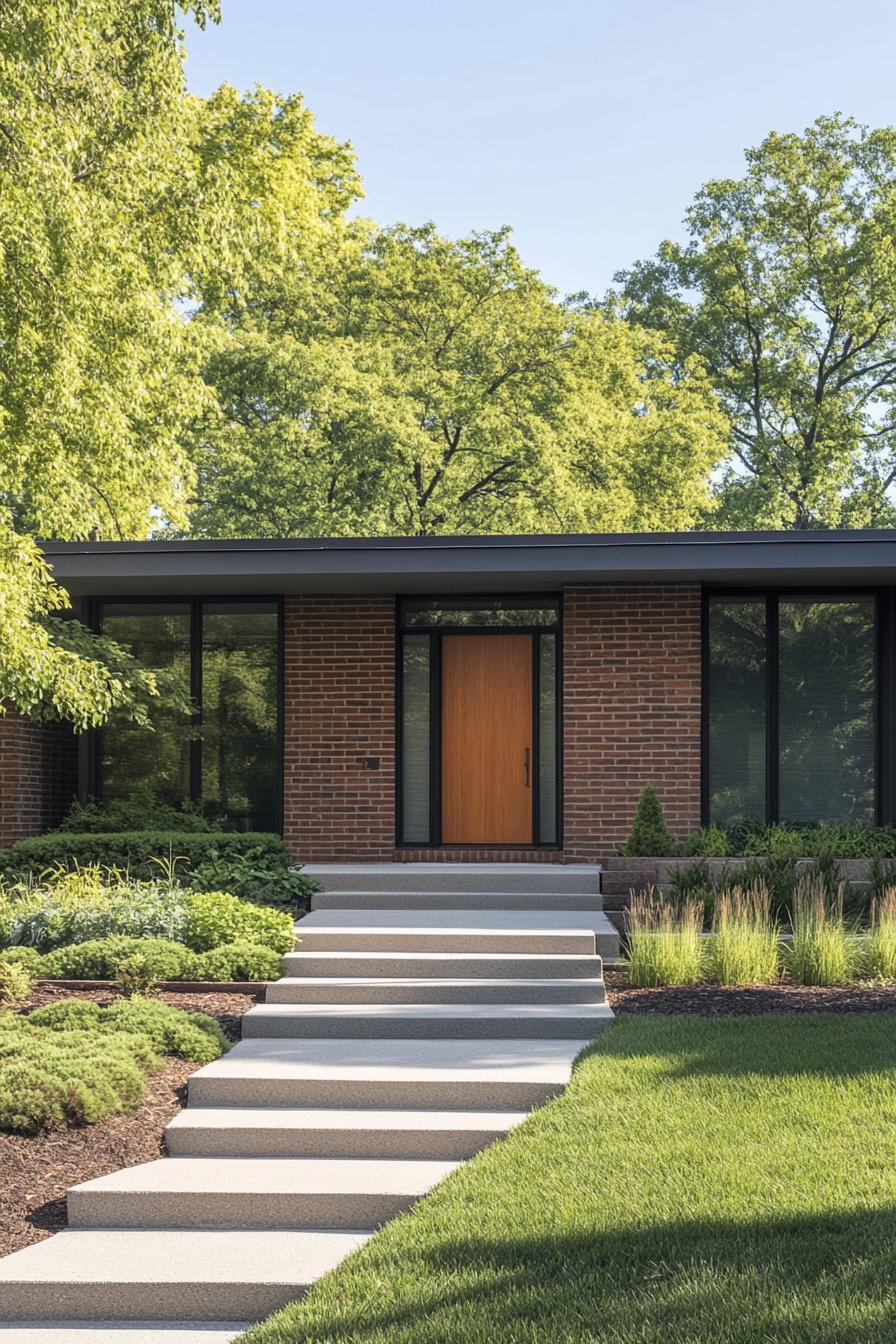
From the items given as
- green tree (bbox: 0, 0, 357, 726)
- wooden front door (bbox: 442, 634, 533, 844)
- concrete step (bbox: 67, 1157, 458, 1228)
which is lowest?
concrete step (bbox: 67, 1157, 458, 1228)

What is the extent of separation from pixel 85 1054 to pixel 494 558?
6.35m

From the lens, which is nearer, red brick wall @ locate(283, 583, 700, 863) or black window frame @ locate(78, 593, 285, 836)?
red brick wall @ locate(283, 583, 700, 863)

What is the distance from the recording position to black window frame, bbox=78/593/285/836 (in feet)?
46.4

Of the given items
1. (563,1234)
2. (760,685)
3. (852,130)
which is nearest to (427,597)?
(760,685)

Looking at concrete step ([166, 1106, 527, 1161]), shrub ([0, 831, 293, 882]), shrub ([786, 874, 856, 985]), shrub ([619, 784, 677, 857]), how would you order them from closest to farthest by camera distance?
concrete step ([166, 1106, 527, 1161])
shrub ([786, 874, 856, 985])
shrub ([0, 831, 293, 882])
shrub ([619, 784, 677, 857])

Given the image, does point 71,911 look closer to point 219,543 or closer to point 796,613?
point 219,543

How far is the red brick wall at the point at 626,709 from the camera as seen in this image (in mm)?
13492

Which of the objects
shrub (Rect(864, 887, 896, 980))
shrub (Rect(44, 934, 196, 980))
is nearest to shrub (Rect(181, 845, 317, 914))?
shrub (Rect(44, 934, 196, 980))

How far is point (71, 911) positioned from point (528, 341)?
19.1 meters

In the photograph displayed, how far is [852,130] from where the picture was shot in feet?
108

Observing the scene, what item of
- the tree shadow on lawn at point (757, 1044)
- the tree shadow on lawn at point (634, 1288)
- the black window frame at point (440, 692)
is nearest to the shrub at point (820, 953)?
the tree shadow on lawn at point (757, 1044)

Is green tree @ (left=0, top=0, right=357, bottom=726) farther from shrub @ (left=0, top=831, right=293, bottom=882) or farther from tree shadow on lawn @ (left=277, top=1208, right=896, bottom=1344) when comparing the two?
tree shadow on lawn @ (left=277, top=1208, right=896, bottom=1344)

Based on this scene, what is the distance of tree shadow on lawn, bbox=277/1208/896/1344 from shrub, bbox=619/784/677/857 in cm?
728

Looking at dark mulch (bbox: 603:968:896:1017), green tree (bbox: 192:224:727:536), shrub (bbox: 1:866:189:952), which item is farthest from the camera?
green tree (bbox: 192:224:727:536)
